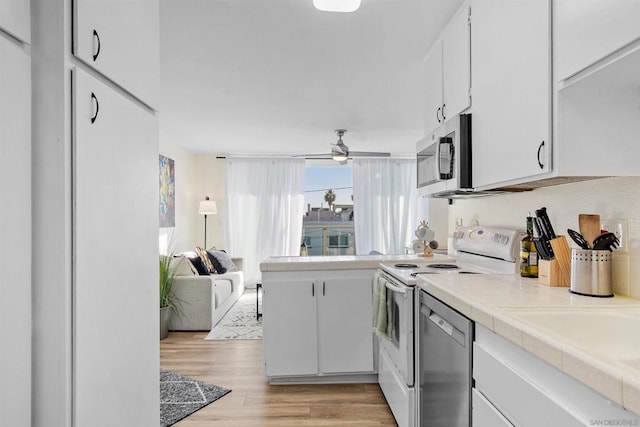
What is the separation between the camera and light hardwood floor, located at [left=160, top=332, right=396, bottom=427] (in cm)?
239

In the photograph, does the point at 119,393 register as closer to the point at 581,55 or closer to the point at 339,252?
the point at 581,55

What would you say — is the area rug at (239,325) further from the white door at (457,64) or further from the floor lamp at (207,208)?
the white door at (457,64)

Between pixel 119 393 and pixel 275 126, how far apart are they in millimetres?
3872

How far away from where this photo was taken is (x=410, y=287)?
2047mm

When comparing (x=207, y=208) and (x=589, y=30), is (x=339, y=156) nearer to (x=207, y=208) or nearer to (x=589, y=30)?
(x=207, y=208)

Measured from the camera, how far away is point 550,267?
5.37 feet

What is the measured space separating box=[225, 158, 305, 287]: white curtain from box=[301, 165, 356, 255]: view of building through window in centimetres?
37

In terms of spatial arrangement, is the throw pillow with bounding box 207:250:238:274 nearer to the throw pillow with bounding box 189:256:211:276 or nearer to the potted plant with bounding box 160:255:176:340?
the throw pillow with bounding box 189:256:211:276

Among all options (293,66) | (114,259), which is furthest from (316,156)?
(114,259)

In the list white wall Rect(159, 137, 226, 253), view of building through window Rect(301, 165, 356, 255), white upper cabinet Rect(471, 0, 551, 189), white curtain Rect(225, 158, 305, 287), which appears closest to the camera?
white upper cabinet Rect(471, 0, 551, 189)

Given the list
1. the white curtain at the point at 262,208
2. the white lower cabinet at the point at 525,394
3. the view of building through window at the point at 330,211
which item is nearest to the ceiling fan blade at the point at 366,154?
the view of building through window at the point at 330,211

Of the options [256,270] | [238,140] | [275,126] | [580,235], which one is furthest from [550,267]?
[256,270]

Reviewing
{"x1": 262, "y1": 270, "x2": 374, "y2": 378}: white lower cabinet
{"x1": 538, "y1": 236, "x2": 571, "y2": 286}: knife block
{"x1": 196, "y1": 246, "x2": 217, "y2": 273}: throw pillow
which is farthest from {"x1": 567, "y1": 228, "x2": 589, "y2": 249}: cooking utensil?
{"x1": 196, "y1": 246, "x2": 217, "y2": 273}: throw pillow

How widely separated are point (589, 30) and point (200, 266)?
4.55m
